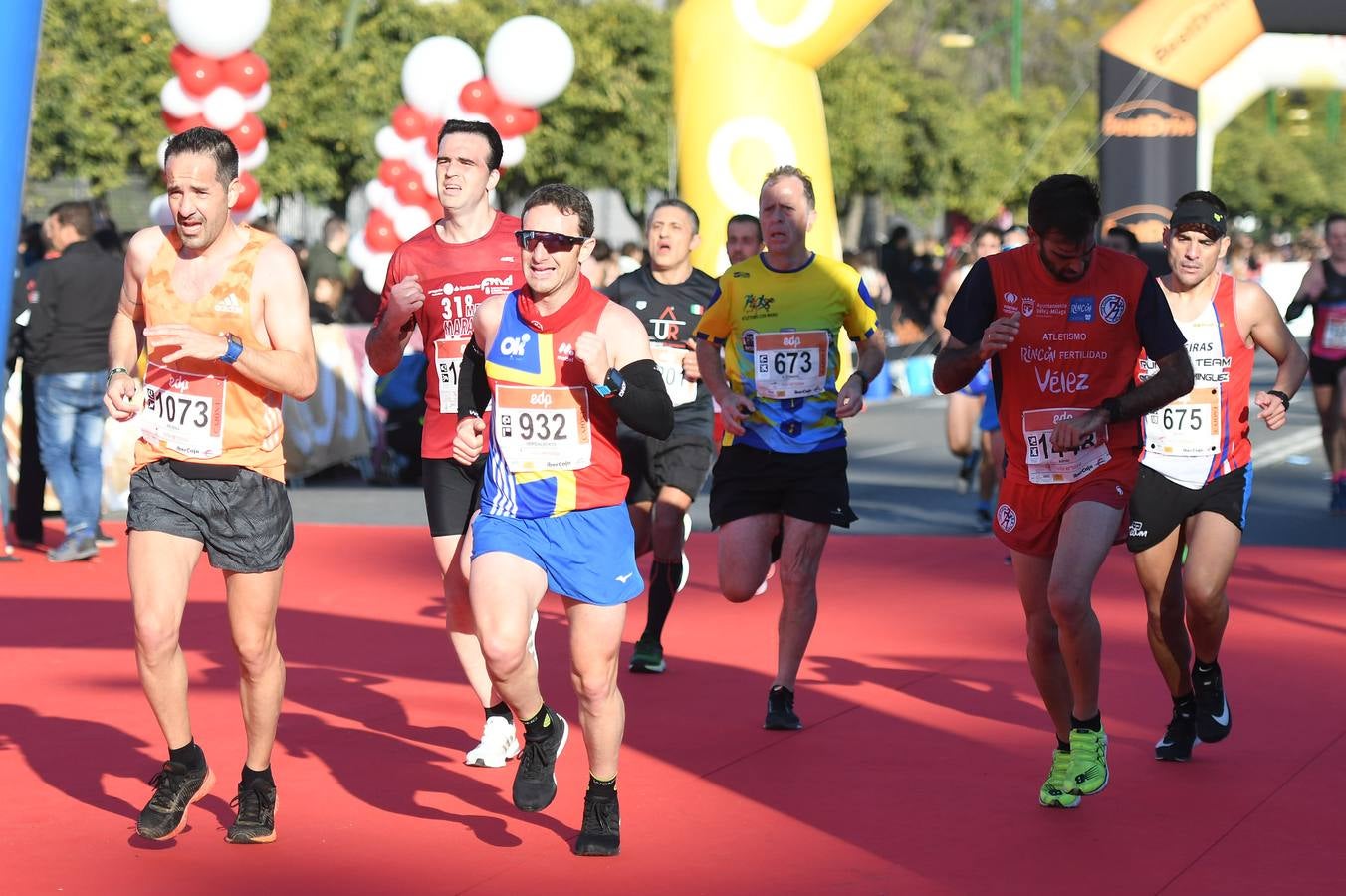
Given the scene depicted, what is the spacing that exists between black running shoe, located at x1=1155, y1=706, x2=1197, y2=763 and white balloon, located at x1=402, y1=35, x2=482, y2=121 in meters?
12.4

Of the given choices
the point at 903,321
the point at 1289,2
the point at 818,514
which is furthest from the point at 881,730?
the point at 903,321

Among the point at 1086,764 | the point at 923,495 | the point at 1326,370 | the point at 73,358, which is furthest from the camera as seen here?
the point at 923,495

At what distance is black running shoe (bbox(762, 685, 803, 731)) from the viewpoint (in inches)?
275

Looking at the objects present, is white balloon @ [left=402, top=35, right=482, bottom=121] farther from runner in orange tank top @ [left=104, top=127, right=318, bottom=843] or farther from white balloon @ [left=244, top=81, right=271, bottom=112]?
runner in orange tank top @ [left=104, top=127, right=318, bottom=843]

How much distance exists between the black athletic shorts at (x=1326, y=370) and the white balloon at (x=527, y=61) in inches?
285

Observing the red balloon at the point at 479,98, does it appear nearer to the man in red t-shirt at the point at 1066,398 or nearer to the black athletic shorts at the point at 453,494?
the black athletic shorts at the point at 453,494

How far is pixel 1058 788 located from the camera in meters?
5.82

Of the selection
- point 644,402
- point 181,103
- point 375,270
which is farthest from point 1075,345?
point 375,270

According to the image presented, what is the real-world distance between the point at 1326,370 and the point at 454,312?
8.91 meters

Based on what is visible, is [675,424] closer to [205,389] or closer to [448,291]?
[448,291]

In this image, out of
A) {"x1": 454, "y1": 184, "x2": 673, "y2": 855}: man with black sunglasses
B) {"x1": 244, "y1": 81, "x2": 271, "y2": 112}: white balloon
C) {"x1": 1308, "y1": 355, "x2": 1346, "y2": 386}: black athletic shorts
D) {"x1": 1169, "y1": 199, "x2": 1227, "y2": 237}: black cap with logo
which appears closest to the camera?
{"x1": 454, "y1": 184, "x2": 673, "y2": 855}: man with black sunglasses

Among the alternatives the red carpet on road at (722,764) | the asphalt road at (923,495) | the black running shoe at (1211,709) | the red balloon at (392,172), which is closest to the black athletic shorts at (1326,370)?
the asphalt road at (923,495)

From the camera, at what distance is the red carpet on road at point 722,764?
5199mm

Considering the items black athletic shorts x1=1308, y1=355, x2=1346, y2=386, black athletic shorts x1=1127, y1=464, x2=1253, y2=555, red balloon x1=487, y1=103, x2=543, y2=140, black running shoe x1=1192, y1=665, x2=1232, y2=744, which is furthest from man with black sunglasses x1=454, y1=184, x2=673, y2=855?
red balloon x1=487, y1=103, x2=543, y2=140
